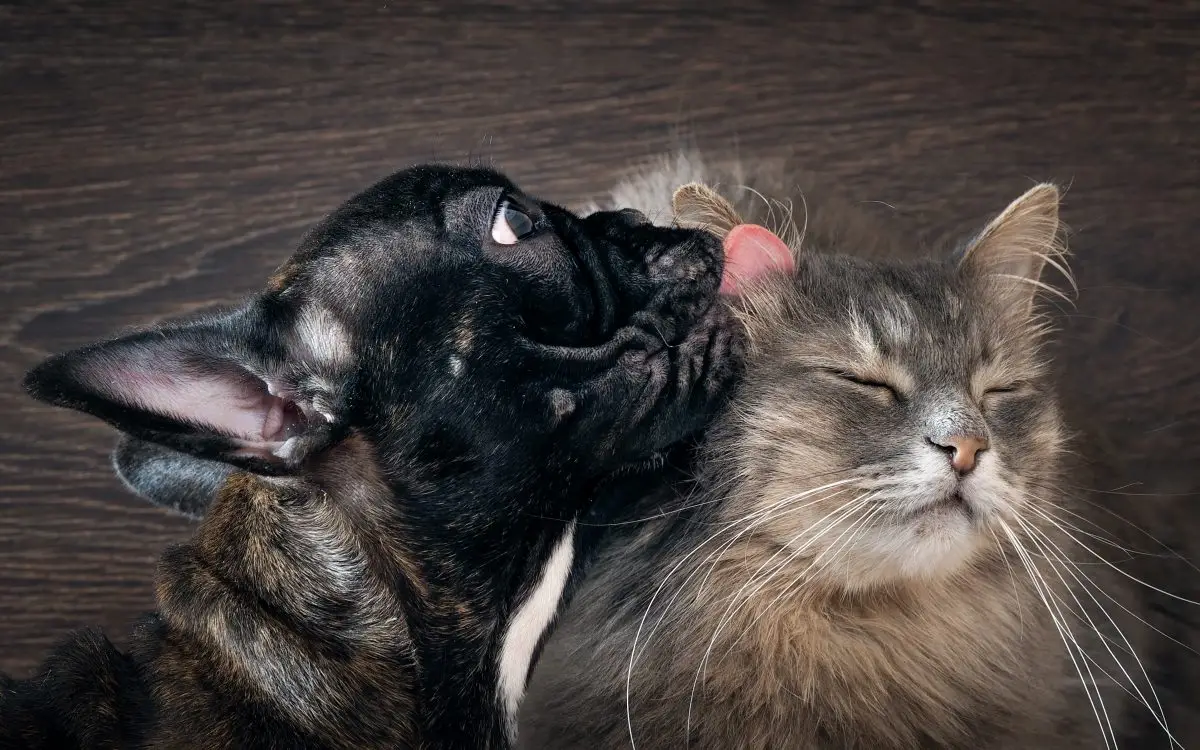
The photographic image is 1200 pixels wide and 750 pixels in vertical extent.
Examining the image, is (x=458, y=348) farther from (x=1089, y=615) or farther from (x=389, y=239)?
(x=1089, y=615)

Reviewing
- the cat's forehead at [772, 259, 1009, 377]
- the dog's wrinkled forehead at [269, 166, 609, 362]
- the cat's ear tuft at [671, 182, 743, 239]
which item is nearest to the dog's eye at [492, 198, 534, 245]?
the dog's wrinkled forehead at [269, 166, 609, 362]

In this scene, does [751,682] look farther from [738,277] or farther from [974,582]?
[738,277]

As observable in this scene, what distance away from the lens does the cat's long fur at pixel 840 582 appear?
1.21 meters

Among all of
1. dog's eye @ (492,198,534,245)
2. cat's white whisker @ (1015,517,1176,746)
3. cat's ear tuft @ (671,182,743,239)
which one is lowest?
cat's white whisker @ (1015,517,1176,746)

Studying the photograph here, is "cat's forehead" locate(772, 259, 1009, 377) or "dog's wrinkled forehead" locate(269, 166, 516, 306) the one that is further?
"cat's forehead" locate(772, 259, 1009, 377)

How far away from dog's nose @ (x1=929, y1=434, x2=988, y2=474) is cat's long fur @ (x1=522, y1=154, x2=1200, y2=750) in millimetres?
17

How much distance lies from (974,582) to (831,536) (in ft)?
0.85

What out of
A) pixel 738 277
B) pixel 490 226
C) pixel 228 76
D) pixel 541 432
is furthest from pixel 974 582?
pixel 228 76

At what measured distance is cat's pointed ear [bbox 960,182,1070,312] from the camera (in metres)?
1.38

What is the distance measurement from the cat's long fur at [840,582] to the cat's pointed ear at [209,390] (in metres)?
0.39

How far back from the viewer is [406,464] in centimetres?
114

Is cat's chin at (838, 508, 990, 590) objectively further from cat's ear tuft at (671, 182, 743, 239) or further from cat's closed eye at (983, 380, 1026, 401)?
cat's ear tuft at (671, 182, 743, 239)

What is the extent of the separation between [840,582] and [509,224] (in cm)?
54

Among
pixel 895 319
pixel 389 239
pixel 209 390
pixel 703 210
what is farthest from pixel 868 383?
pixel 209 390
